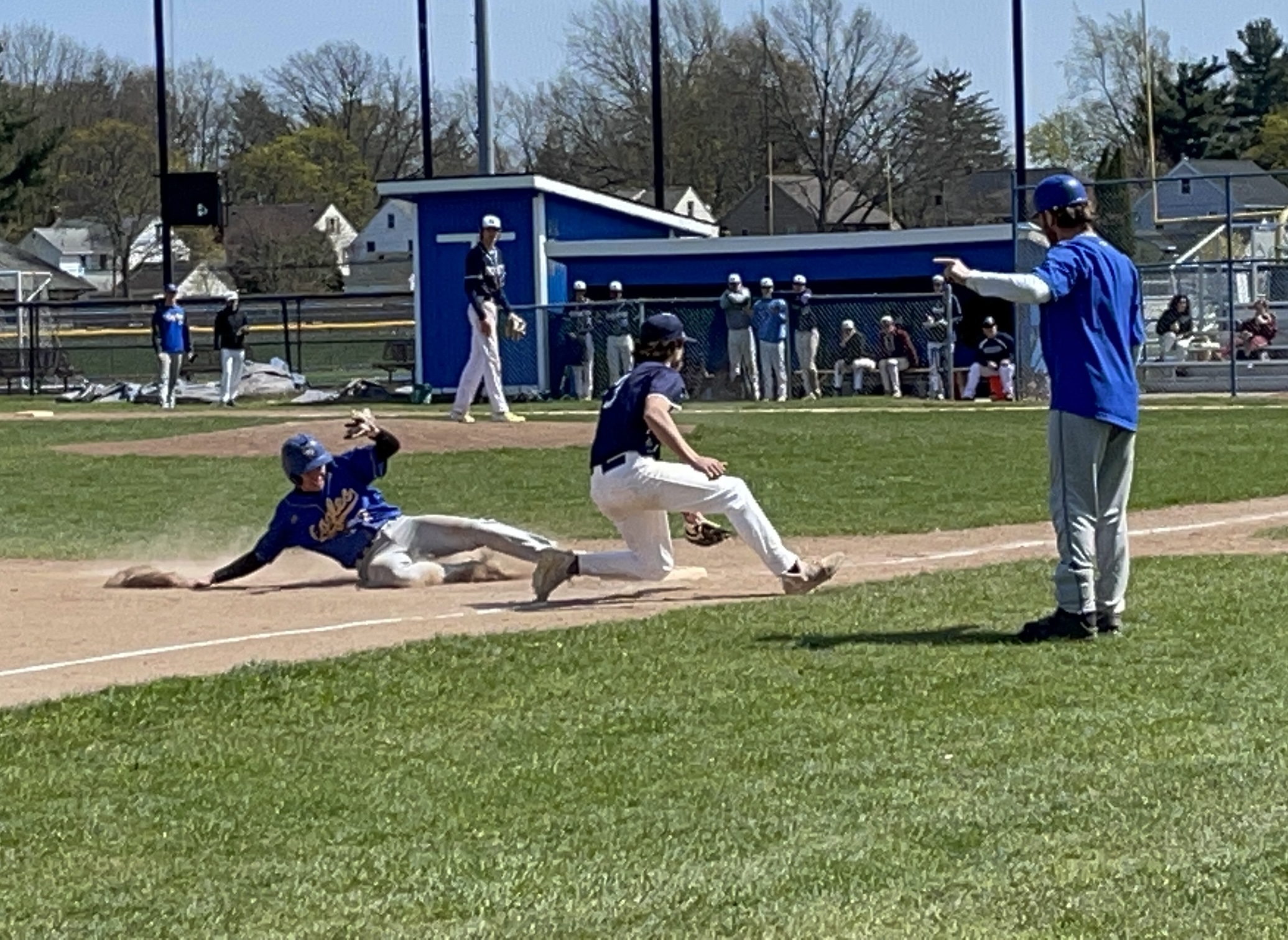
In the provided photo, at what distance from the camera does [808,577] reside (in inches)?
385

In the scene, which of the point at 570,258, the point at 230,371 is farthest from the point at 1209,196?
the point at 230,371

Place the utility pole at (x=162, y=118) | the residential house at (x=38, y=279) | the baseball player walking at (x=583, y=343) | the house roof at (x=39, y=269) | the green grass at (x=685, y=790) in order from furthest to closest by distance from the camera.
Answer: the house roof at (x=39, y=269)
the residential house at (x=38, y=279)
the utility pole at (x=162, y=118)
the baseball player walking at (x=583, y=343)
the green grass at (x=685, y=790)

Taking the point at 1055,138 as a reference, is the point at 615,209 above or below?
below

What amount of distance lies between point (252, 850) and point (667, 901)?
1.26m

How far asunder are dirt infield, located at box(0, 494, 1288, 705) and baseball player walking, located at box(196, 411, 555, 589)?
0.58ft

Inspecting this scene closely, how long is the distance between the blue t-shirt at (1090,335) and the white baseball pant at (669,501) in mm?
1889

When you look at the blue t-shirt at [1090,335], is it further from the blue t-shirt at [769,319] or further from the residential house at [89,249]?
the residential house at [89,249]

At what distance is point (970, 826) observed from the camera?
17.3 ft

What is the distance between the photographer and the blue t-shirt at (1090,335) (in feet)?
26.5

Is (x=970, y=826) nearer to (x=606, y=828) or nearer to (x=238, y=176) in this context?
(x=606, y=828)

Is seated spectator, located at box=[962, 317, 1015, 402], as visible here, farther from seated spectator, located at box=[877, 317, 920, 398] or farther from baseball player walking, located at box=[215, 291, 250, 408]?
baseball player walking, located at box=[215, 291, 250, 408]

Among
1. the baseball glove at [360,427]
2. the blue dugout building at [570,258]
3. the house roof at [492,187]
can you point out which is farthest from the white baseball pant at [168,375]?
the baseball glove at [360,427]

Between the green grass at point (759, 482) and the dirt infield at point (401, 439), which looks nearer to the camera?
the green grass at point (759, 482)

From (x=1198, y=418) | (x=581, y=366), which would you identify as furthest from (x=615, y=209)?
(x=1198, y=418)
